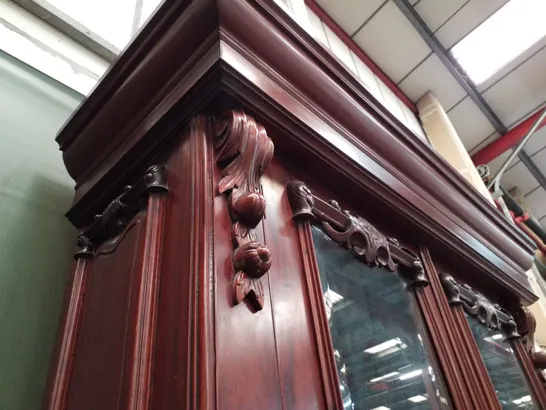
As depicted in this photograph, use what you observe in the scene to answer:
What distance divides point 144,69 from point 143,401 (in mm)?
433

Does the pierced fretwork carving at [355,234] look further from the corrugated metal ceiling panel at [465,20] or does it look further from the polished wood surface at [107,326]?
the corrugated metal ceiling panel at [465,20]

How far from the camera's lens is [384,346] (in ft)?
2.16

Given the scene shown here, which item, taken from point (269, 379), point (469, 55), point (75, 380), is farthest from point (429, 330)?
point (469, 55)

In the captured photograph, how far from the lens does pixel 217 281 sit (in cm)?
44

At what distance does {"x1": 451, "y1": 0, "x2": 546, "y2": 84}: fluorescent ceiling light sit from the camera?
2.46m

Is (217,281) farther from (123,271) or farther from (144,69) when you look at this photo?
(144,69)

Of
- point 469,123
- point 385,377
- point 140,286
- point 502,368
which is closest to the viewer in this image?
point 140,286

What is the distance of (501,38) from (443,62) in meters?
0.34

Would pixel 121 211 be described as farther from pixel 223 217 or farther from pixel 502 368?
pixel 502 368

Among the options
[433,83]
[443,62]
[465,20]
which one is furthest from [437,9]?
[433,83]

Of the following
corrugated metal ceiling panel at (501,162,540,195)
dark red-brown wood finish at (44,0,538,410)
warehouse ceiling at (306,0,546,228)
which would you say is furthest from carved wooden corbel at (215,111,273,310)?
corrugated metal ceiling panel at (501,162,540,195)

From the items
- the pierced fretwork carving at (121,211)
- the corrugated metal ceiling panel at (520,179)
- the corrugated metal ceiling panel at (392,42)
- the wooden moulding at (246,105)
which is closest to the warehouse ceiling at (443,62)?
the corrugated metal ceiling panel at (392,42)

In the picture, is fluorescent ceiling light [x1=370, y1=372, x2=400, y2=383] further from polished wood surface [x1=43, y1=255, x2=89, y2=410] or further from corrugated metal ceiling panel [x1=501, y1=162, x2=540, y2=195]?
corrugated metal ceiling panel [x1=501, y1=162, x2=540, y2=195]

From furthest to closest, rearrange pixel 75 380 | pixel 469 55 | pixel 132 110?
1. pixel 469 55
2. pixel 132 110
3. pixel 75 380
